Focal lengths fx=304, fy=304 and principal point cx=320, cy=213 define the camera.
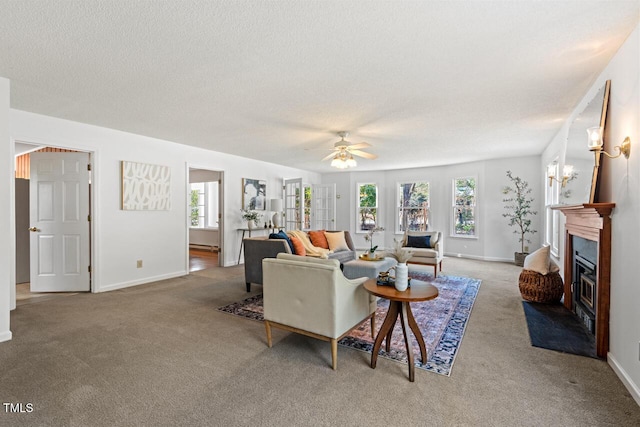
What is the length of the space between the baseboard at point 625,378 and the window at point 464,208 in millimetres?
5362

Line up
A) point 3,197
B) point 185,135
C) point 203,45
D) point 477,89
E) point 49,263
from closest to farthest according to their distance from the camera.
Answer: point 203,45
point 3,197
point 477,89
point 49,263
point 185,135

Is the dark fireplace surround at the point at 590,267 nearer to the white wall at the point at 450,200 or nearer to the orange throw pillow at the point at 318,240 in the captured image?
the white wall at the point at 450,200

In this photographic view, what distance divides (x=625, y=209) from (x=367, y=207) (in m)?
7.01

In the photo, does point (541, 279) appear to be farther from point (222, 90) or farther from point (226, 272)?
point (226, 272)

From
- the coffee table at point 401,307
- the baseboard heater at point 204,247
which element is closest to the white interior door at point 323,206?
the baseboard heater at point 204,247

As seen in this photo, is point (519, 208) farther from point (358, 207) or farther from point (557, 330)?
point (557, 330)

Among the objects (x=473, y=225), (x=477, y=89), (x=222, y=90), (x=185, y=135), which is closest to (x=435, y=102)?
(x=477, y=89)

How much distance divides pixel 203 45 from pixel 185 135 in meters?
2.92

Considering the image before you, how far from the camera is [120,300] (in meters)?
3.98

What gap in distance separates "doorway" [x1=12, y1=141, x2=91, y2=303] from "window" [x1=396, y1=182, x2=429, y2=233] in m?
7.10

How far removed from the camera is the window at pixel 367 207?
9.03m

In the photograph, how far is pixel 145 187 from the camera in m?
4.94

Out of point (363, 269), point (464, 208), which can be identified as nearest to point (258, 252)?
point (363, 269)

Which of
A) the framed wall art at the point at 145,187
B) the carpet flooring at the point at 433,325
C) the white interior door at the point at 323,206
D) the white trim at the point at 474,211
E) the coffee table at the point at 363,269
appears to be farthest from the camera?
the white interior door at the point at 323,206
